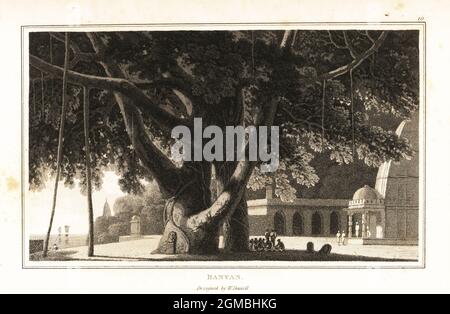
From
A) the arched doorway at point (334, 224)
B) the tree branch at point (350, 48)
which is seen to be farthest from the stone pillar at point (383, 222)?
the tree branch at point (350, 48)

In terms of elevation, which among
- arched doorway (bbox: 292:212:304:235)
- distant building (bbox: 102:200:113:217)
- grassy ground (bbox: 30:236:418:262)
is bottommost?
grassy ground (bbox: 30:236:418:262)

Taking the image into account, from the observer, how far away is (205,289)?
780cm

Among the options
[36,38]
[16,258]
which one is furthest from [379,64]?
[16,258]

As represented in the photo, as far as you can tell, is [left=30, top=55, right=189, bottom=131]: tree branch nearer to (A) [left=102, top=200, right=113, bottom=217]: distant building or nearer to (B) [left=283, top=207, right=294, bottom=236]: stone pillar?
(A) [left=102, top=200, right=113, bottom=217]: distant building

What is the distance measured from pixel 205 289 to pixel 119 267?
0.89 meters

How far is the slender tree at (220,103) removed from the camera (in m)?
7.81

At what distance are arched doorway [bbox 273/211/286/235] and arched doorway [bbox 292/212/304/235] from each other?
0.10m

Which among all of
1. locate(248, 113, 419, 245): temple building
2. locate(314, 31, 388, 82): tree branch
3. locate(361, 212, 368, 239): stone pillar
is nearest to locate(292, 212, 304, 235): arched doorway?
locate(248, 113, 419, 245): temple building

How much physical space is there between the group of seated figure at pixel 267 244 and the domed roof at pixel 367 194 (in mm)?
910

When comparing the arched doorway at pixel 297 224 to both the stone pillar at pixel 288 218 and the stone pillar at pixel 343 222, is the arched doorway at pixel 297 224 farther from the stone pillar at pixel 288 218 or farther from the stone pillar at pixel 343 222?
the stone pillar at pixel 343 222

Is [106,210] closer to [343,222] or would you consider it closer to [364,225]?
[343,222]

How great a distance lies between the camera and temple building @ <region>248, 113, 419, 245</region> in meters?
7.84

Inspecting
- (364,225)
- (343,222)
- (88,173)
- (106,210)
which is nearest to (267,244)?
(343,222)

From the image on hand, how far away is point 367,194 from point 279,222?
93 centimetres
